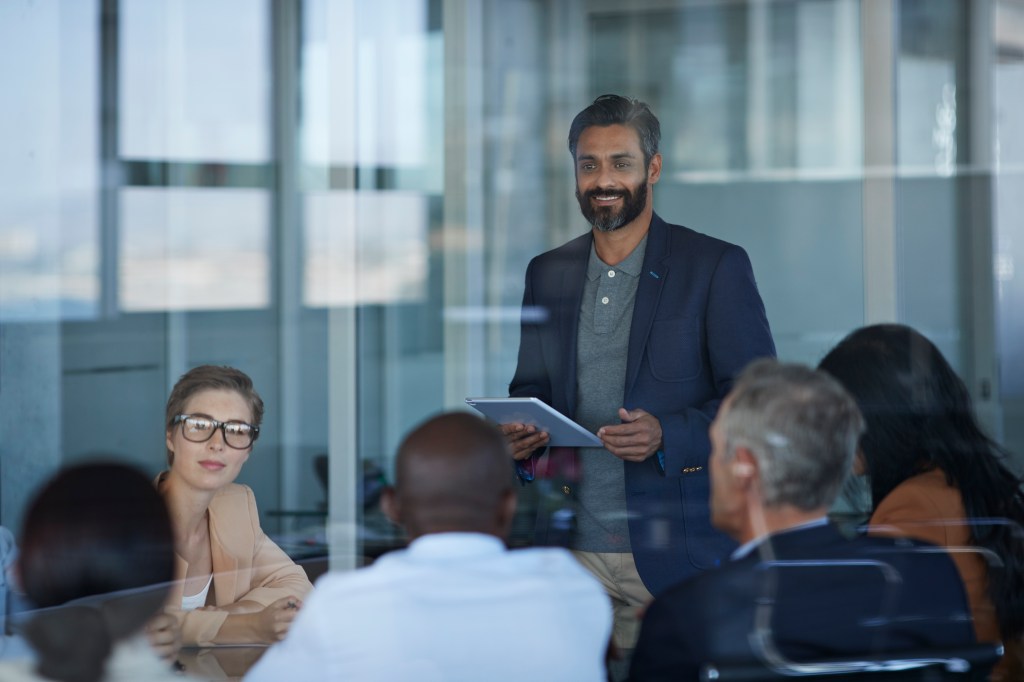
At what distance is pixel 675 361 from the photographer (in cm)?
307

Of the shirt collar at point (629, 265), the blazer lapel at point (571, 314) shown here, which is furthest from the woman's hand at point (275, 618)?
the shirt collar at point (629, 265)

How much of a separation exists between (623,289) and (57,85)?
3.53 meters

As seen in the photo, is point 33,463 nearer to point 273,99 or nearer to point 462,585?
point 273,99

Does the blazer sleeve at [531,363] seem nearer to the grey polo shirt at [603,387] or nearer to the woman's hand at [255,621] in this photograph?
the grey polo shirt at [603,387]

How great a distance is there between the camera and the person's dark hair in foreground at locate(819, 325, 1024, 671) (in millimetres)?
2402

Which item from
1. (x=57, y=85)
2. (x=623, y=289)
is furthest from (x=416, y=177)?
(x=623, y=289)

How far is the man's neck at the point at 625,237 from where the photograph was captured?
3227mm

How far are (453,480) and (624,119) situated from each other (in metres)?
1.64

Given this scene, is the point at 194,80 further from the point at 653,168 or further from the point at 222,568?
the point at 222,568

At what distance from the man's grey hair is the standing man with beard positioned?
78 cm

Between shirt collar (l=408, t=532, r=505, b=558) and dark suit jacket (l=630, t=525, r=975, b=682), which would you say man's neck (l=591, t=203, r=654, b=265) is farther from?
shirt collar (l=408, t=532, r=505, b=558)

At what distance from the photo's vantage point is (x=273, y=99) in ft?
22.0

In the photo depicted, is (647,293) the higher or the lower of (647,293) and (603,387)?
the higher

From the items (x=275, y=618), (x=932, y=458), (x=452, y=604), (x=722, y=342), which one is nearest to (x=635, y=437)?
(x=722, y=342)
